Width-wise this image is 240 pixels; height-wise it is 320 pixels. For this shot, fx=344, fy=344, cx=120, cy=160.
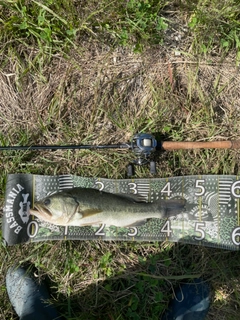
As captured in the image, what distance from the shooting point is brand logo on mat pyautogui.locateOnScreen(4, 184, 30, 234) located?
3029 mm

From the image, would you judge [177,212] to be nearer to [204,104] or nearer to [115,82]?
[204,104]

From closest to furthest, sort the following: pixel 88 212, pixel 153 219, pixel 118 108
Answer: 1. pixel 88 212
2. pixel 153 219
3. pixel 118 108

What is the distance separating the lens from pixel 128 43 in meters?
3.14

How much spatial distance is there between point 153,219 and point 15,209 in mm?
1221

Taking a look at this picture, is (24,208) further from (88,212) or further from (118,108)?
(118,108)

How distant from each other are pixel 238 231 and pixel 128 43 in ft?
6.30

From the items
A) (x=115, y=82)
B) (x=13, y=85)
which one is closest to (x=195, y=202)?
(x=115, y=82)

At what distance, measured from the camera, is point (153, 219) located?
300cm

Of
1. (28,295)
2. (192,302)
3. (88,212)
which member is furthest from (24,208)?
(192,302)

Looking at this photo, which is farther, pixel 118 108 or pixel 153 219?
pixel 118 108

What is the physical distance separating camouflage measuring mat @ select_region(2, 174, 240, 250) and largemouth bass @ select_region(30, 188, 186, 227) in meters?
0.11

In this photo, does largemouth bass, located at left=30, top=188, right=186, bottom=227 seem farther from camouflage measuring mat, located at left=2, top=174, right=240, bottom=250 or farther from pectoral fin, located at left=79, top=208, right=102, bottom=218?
camouflage measuring mat, located at left=2, top=174, right=240, bottom=250

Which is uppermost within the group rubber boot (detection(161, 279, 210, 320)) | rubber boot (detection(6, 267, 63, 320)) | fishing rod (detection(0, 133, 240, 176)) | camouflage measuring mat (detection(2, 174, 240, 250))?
fishing rod (detection(0, 133, 240, 176))

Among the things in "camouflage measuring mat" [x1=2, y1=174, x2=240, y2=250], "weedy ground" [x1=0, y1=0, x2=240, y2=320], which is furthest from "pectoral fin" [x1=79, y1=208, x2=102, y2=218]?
"weedy ground" [x1=0, y1=0, x2=240, y2=320]
